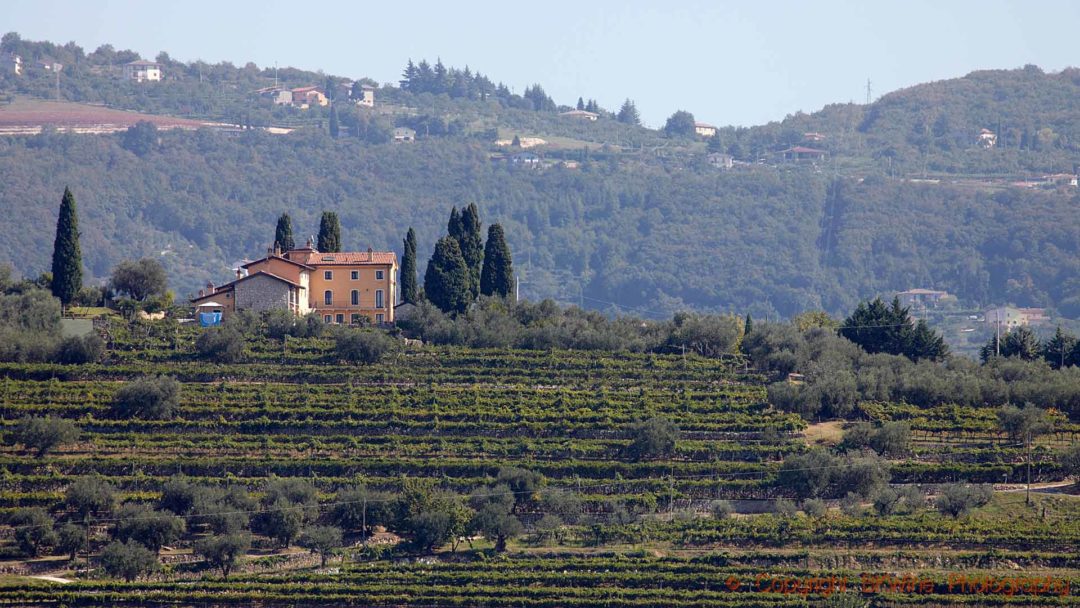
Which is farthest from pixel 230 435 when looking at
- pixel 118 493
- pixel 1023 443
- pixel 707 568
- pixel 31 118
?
pixel 31 118

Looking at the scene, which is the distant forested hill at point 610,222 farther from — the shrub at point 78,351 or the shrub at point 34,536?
the shrub at point 34,536

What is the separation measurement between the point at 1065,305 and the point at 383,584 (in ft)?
379

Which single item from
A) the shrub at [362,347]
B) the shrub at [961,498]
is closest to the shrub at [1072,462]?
the shrub at [961,498]

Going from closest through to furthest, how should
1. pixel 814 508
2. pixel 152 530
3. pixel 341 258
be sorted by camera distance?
1. pixel 152 530
2. pixel 814 508
3. pixel 341 258

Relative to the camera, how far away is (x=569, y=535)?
5294 centimetres

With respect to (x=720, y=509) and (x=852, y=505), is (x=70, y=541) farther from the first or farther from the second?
(x=852, y=505)

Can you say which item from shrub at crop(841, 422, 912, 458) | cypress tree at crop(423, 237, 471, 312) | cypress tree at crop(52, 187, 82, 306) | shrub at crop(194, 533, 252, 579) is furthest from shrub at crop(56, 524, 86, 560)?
cypress tree at crop(423, 237, 471, 312)

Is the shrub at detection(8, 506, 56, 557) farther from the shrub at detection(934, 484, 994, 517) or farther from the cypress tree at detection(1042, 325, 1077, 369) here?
the cypress tree at detection(1042, 325, 1077, 369)

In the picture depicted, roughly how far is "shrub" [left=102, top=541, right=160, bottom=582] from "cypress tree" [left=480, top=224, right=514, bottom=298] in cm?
2762

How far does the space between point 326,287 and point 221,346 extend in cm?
1011

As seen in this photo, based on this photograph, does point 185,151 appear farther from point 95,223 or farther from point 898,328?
point 898,328

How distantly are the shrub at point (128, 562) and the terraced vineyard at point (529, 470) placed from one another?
40cm

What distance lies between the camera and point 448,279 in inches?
2857

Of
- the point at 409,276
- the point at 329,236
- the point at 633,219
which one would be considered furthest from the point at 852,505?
the point at 633,219
